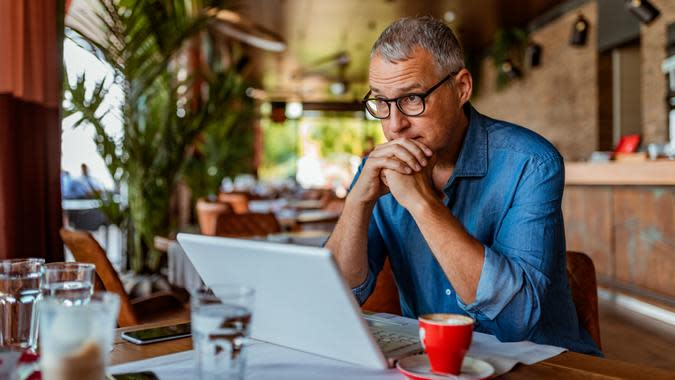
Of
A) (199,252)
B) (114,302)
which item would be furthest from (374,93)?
(114,302)

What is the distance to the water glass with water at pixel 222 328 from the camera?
82 cm

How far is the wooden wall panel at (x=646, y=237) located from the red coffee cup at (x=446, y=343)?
415 cm

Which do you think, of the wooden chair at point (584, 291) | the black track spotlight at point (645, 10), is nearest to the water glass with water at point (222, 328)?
the wooden chair at point (584, 291)

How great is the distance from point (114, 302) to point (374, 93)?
938mm

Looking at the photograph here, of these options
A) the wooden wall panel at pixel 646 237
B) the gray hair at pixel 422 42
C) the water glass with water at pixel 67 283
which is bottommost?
the wooden wall panel at pixel 646 237

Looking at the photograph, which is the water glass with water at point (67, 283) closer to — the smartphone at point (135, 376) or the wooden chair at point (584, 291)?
the smartphone at point (135, 376)

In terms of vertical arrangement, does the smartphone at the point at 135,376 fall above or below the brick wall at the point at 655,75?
below

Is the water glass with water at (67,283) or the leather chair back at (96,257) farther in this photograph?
the leather chair back at (96,257)

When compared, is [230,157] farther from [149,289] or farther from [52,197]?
[52,197]

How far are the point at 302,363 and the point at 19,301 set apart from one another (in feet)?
1.59

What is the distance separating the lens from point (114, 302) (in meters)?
0.79

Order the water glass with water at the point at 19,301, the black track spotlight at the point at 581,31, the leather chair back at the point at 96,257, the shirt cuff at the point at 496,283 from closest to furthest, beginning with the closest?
the water glass with water at the point at 19,301
the shirt cuff at the point at 496,283
the leather chair back at the point at 96,257
the black track spotlight at the point at 581,31

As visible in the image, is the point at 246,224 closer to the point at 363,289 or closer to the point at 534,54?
the point at 363,289

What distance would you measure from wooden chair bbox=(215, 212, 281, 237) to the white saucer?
112 inches
